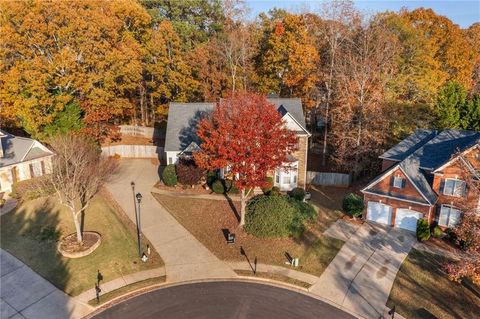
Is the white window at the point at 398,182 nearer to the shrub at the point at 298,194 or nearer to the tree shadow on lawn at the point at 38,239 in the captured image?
the shrub at the point at 298,194

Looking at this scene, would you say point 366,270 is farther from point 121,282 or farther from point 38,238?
point 38,238

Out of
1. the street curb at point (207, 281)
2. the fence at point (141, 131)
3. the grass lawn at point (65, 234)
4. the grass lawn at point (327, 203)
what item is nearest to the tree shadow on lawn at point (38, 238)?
the grass lawn at point (65, 234)

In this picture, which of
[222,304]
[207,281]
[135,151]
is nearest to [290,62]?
[135,151]

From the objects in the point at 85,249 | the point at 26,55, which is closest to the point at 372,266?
the point at 85,249

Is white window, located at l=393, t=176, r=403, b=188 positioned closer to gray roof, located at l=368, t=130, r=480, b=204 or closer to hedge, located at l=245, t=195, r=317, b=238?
gray roof, located at l=368, t=130, r=480, b=204

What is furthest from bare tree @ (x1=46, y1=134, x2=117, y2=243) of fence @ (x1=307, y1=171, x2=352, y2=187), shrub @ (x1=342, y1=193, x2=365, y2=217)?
fence @ (x1=307, y1=171, x2=352, y2=187)
